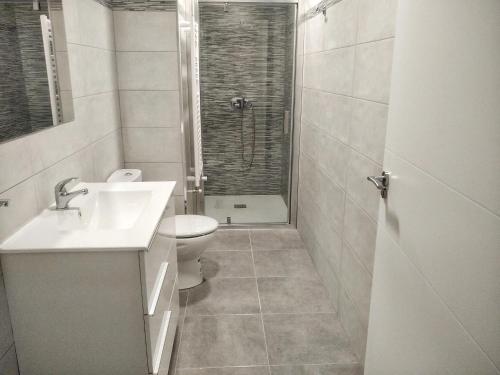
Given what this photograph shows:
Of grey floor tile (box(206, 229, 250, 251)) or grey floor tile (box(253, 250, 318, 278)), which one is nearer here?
grey floor tile (box(253, 250, 318, 278))

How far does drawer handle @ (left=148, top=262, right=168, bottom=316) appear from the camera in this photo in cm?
137

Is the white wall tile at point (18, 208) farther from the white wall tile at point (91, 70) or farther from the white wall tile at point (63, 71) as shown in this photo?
the white wall tile at point (91, 70)

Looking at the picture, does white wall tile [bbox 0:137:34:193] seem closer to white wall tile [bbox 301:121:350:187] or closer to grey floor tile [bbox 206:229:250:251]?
white wall tile [bbox 301:121:350:187]

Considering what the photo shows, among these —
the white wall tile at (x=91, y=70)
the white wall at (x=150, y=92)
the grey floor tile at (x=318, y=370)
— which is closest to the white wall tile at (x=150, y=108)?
the white wall at (x=150, y=92)

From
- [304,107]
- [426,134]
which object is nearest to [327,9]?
[304,107]

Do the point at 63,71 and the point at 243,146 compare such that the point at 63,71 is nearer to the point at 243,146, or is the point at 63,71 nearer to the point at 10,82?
the point at 10,82

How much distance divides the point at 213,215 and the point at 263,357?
6.44ft

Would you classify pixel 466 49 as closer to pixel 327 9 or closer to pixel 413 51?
pixel 413 51

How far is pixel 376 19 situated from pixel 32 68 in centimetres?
140

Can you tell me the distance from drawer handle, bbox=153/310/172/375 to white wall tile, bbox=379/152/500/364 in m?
0.96

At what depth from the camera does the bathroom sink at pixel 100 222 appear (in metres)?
1.25

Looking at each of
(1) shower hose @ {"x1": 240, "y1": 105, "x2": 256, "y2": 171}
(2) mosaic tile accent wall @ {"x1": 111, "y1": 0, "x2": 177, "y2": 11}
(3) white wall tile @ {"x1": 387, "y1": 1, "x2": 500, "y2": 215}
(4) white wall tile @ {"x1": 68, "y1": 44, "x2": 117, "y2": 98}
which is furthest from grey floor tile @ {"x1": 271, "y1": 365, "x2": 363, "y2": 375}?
(1) shower hose @ {"x1": 240, "y1": 105, "x2": 256, "y2": 171}

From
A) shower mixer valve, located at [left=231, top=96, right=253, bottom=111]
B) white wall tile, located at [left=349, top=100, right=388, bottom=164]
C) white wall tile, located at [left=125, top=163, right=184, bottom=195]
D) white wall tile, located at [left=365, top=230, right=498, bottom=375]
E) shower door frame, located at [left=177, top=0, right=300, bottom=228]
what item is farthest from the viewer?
shower mixer valve, located at [left=231, top=96, right=253, bottom=111]

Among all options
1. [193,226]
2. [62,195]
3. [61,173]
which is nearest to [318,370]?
[193,226]
